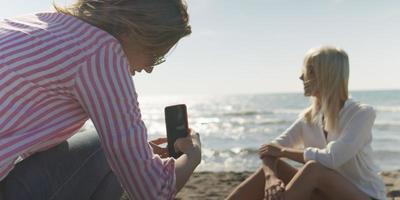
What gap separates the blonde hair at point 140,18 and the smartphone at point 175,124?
1.78ft

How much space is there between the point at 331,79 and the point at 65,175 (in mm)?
2344

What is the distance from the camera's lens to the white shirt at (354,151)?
3.61 m

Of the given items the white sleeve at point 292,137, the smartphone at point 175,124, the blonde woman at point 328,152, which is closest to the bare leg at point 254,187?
the blonde woman at point 328,152

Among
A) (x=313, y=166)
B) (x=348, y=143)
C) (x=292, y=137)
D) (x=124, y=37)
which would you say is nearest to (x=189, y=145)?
(x=124, y=37)

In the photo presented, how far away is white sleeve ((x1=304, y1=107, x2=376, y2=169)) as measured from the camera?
3.59 m

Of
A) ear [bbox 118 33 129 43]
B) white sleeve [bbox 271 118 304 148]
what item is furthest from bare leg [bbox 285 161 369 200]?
ear [bbox 118 33 129 43]

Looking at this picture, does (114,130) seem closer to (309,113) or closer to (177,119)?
(177,119)

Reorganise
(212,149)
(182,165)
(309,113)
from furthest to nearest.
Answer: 1. (212,149)
2. (309,113)
3. (182,165)

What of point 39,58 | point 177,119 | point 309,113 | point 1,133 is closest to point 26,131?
point 1,133

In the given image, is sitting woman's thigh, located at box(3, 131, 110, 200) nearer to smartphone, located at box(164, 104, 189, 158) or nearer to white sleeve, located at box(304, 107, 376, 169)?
smartphone, located at box(164, 104, 189, 158)

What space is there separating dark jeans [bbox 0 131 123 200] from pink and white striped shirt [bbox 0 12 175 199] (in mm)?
91

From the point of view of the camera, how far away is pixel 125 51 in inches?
80.6

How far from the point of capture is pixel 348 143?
363 cm

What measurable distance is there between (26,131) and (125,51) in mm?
488
